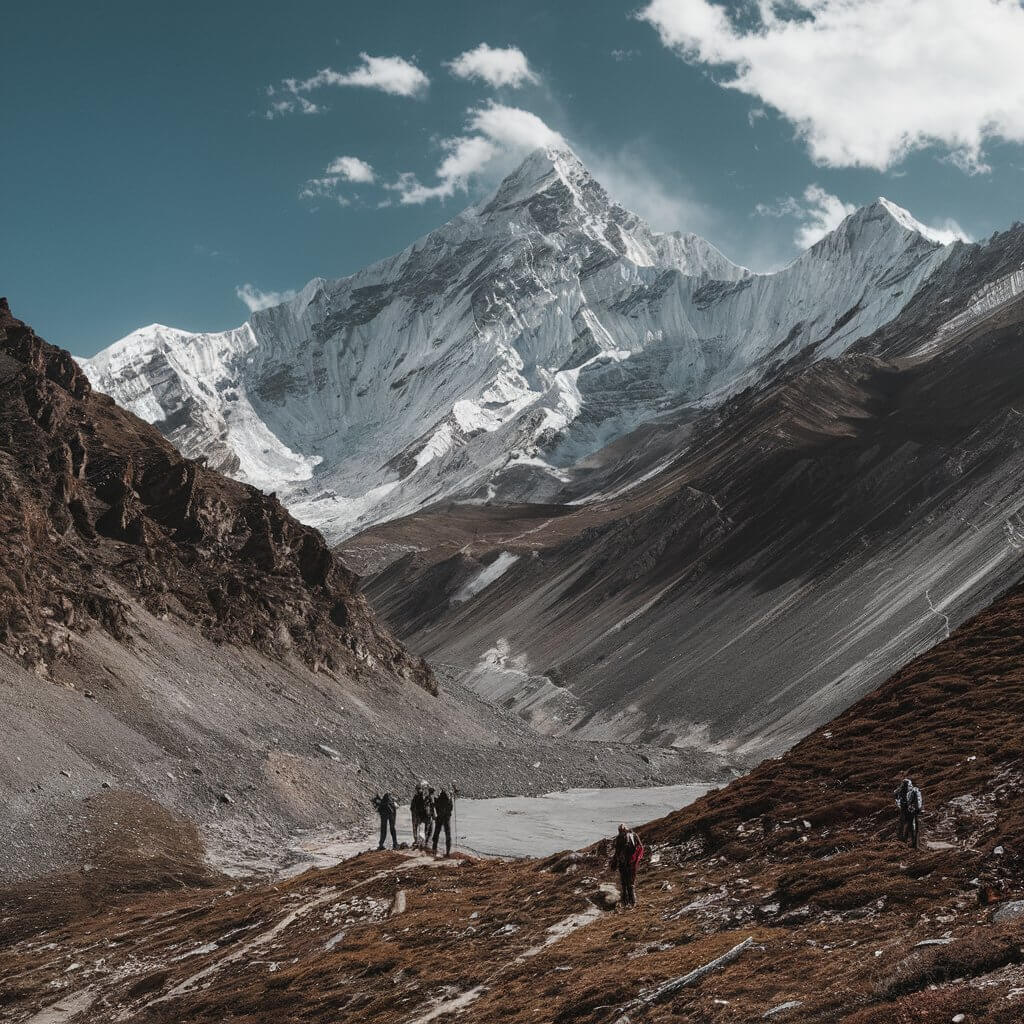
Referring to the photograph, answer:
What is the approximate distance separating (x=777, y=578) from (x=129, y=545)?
80.3 m

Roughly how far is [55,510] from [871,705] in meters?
61.5

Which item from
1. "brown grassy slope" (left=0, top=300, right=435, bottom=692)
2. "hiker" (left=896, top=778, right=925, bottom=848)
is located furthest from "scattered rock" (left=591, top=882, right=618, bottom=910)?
"brown grassy slope" (left=0, top=300, right=435, bottom=692)

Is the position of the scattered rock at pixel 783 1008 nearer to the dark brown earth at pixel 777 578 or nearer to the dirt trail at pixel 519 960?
the dirt trail at pixel 519 960

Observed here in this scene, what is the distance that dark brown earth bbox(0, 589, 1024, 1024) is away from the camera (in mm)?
14656

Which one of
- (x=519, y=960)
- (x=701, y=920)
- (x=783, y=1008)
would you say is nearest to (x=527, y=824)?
(x=519, y=960)

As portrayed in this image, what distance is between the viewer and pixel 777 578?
433 ft

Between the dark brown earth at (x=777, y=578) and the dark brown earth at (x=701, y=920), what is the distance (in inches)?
2714

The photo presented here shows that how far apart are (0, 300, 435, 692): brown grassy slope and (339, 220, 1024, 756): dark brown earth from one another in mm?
30800

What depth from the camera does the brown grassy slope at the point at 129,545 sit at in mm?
64312

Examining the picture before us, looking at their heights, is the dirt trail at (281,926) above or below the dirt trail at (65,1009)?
above

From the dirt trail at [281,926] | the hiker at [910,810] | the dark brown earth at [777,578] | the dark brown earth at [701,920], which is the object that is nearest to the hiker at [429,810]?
the dirt trail at [281,926]

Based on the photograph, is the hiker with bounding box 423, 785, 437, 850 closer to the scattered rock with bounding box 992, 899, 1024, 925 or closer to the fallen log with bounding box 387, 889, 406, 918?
the fallen log with bounding box 387, 889, 406, 918

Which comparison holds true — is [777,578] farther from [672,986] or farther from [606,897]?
[672,986]

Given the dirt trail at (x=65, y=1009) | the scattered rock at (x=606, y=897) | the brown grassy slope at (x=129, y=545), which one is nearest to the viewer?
the scattered rock at (x=606, y=897)
